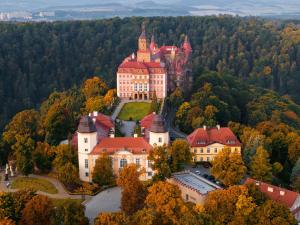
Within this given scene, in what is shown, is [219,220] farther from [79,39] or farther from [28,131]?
[79,39]

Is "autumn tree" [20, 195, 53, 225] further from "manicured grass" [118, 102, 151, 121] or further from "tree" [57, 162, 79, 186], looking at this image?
"manicured grass" [118, 102, 151, 121]

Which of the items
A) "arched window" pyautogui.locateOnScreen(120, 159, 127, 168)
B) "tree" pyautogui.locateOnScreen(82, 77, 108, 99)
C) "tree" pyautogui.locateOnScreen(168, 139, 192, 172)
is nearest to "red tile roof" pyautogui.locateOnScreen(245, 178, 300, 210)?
"tree" pyautogui.locateOnScreen(168, 139, 192, 172)

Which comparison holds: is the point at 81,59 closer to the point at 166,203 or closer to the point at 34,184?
the point at 34,184

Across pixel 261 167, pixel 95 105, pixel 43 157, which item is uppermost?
pixel 95 105

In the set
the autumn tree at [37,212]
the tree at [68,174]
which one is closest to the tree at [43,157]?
the tree at [68,174]

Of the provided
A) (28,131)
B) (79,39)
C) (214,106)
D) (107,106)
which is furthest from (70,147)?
(79,39)

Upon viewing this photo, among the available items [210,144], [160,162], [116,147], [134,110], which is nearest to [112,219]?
[160,162]
